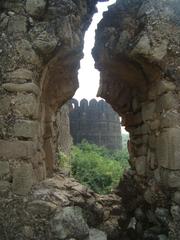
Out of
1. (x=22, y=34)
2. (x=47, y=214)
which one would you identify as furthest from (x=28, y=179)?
(x=22, y=34)

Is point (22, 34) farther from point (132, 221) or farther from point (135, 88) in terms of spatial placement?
point (132, 221)

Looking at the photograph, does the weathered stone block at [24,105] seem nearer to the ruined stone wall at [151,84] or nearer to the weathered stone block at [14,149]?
the weathered stone block at [14,149]

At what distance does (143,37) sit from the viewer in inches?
162

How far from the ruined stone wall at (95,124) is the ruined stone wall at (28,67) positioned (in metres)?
13.8

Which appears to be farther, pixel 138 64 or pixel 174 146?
pixel 138 64

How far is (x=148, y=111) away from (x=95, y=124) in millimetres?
13802

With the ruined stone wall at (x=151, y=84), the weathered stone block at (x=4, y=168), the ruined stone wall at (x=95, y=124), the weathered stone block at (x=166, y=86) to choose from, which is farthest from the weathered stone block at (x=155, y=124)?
the ruined stone wall at (x=95, y=124)

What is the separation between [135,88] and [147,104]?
1.48 ft

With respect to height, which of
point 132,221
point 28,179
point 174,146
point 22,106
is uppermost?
point 22,106

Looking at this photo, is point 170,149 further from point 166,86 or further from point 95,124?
point 95,124

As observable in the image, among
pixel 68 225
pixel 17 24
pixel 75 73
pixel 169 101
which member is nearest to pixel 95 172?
pixel 75 73

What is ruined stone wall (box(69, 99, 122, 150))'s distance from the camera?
59.6 feet

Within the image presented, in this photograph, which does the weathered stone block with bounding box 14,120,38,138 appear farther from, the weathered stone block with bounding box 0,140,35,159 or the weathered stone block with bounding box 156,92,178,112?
the weathered stone block with bounding box 156,92,178,112

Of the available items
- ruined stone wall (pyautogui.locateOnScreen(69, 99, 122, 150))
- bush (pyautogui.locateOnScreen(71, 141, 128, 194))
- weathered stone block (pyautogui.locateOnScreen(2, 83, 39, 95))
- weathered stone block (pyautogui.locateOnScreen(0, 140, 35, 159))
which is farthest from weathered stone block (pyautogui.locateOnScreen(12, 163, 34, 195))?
ruined stone wall (pyautogui.locateOnScreen(69, 99, 122, 150))
